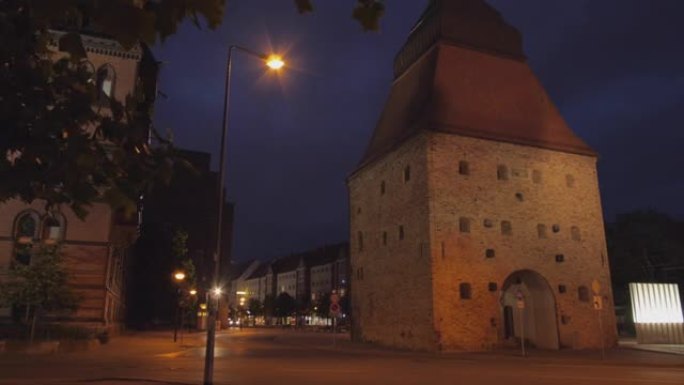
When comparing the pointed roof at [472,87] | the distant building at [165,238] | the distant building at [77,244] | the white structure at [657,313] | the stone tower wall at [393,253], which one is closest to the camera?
the stone tower wall at [393,253]

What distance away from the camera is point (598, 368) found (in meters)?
20.5

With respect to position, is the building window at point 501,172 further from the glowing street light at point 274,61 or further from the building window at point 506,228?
the glowing street light at point 274,61

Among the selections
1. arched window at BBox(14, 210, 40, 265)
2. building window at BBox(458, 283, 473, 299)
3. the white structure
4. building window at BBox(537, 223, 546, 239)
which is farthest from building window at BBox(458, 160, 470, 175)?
arched window at BBox(14, 210, 40, 265)

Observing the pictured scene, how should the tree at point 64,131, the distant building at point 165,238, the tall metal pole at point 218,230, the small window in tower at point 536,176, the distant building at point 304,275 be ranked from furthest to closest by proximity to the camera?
1. the distant building at point 304,275
2. the distant building at point 165,238
3. the small window in tower at point 536,176
4. the tall metal pole at point 218,230
5. the tree at point 64,131

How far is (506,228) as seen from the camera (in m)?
32.7

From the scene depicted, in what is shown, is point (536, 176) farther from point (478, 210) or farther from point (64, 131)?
point (64, 131)

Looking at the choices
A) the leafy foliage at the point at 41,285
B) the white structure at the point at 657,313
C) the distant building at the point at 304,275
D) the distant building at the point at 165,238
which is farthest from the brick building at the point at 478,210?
the distant building at the point at 304,275

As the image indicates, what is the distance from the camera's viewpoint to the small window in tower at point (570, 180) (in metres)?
35.0

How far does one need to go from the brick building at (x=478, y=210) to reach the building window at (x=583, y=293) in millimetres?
63

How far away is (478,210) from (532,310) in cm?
734

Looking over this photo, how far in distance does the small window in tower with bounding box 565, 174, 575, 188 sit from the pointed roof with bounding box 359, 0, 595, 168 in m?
1.68

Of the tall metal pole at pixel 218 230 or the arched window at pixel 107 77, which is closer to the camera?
the tall metal pole at pixel 218 230

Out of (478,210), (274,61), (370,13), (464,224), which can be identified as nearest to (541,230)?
(478,210)

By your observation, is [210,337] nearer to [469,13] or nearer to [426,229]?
[426,229]
